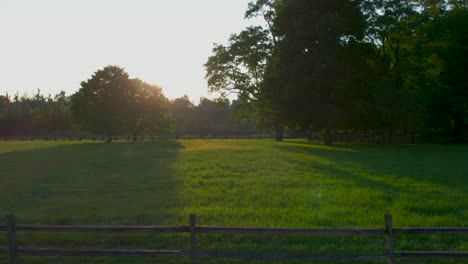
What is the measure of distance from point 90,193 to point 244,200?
6.38m

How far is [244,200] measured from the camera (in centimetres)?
1580

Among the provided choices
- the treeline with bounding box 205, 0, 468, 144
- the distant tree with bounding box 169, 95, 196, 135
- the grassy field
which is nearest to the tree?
the treeline with bounding box 205, 0, 468, 144

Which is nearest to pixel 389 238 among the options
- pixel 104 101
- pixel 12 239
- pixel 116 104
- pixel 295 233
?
pixel 295 233

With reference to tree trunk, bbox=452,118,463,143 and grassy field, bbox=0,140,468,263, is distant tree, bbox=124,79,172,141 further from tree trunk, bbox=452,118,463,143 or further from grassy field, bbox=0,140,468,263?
grassy field, bbox=0,140,468,263

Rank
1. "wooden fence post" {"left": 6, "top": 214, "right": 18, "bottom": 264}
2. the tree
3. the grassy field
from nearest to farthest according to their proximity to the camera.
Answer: "wooden fence post" {"left": 6, "top": 214, "right": 18, "bottom": 264}
the grassy field
the tree

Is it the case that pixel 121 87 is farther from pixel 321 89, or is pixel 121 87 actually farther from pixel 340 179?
pixel 340 179

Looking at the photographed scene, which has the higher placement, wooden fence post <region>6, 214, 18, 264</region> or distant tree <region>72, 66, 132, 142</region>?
distant tree <region>72, 66, 132, 142</region>

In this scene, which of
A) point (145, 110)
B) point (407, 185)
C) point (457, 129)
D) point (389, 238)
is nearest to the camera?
point (389, 238)

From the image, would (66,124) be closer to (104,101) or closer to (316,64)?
(104,101)

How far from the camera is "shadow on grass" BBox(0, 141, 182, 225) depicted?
546 inches

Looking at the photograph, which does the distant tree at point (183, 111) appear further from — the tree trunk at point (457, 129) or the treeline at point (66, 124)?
the tree trunk at point (457, 129)

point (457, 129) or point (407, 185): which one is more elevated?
point (457, 129)

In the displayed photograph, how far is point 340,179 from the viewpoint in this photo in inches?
802

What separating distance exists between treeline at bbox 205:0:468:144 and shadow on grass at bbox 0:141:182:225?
1880 cm
